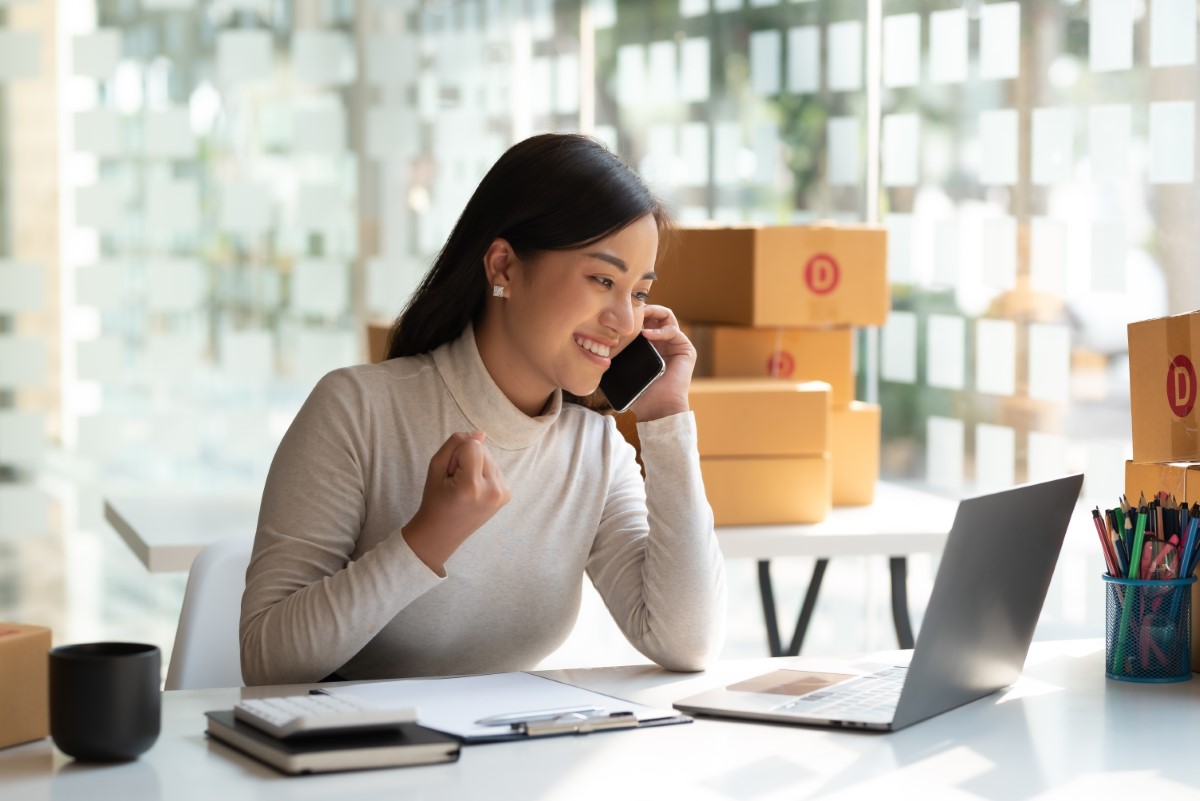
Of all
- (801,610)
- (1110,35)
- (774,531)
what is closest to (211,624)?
(774,531)

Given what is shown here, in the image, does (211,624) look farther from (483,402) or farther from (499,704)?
(499,704)

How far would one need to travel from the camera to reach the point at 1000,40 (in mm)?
3363

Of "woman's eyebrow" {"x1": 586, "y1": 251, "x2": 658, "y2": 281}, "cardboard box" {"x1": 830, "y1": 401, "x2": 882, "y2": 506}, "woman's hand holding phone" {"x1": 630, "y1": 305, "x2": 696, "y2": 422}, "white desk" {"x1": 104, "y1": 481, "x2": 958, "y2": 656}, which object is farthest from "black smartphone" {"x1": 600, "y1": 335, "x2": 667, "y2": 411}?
"cardboard box" {"x1": 830, "y1": 401, "x2": 882, "y2": 506}

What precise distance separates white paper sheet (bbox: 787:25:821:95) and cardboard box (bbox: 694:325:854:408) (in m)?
1.14

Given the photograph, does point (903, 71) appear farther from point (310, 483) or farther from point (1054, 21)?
point (310, 483)

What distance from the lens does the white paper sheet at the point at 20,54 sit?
3799 mm

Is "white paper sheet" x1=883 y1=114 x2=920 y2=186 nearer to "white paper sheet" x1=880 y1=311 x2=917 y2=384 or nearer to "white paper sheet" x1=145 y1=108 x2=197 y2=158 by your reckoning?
"white paper sheet" x1=880 y1=311 x2=917 y2=384

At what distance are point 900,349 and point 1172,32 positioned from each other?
3.62ft

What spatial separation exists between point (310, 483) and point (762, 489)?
4.42 feet

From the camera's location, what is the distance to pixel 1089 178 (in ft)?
10.1

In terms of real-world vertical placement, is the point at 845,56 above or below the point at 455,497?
above

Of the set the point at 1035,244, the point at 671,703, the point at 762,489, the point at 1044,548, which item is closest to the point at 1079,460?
the point at 1035,244

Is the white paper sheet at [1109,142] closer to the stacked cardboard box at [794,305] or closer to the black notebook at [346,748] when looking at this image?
the stacked cardboard box at [794,305]

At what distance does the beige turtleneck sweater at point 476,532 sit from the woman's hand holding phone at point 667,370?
0.02 m
